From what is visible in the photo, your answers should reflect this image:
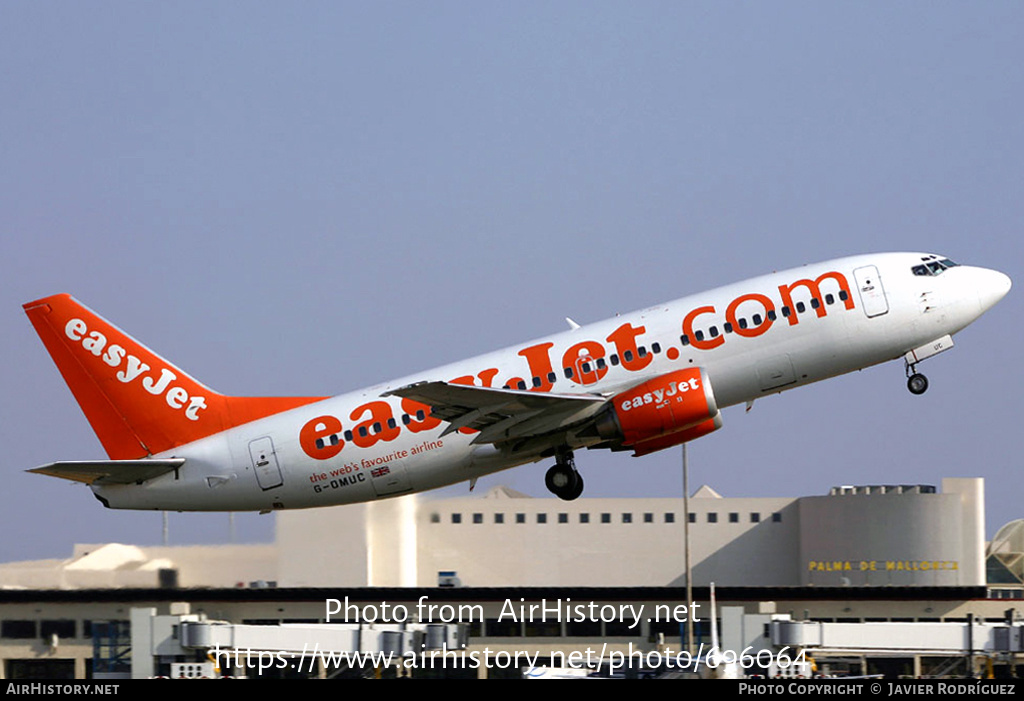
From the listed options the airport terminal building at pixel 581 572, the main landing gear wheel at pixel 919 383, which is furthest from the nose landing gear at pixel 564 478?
the airport terminal building at pixel 581 572

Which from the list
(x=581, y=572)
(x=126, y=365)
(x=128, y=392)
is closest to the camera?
(x=128, y=392)

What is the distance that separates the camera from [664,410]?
4097cm

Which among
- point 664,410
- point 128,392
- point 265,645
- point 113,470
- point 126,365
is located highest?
point 126,365

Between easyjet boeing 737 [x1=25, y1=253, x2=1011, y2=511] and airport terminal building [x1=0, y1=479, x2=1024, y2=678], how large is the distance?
17.9 metres

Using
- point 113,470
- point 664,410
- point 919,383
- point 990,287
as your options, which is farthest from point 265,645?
point 990,287

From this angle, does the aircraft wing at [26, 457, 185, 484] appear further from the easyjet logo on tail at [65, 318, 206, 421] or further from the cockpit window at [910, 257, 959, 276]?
the cockpit window at [910, 257, 959, 276]

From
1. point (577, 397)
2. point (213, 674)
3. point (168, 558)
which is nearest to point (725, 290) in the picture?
point (577, 397)

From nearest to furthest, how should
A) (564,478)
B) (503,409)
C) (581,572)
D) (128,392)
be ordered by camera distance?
(503,409)
(564,478)
(128,392)
(581,572)

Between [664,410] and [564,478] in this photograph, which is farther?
[564,478]

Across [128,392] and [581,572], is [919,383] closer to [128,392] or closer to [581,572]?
[128,392]

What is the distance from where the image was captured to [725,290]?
42.4 meters

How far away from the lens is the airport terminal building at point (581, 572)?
64.5 m

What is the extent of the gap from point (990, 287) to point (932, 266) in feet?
6.88

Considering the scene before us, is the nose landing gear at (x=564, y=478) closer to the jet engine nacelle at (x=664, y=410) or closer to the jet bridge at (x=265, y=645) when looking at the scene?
the jet engine nacelle at (x=664, y=410)
